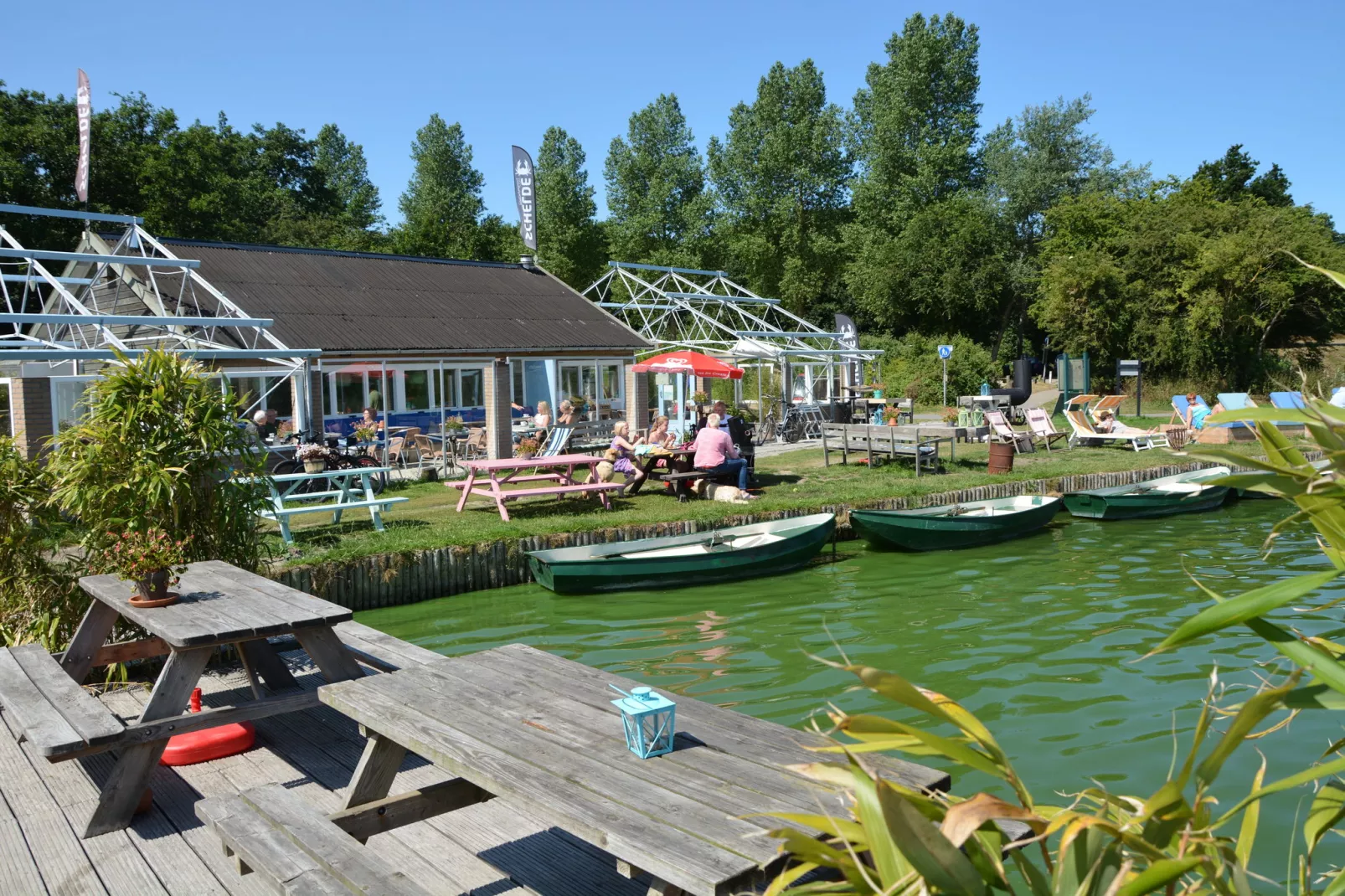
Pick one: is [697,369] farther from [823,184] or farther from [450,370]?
[823,184]

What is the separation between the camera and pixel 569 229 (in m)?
51.1

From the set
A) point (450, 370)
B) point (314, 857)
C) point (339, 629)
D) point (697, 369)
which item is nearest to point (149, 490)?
point (339, 629)

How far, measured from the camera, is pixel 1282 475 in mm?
1629

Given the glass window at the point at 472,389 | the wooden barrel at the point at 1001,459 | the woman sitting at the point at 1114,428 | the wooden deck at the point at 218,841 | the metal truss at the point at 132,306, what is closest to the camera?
the wooden deck at the point at 218,841

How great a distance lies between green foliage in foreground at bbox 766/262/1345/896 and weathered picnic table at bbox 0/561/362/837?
384 cm

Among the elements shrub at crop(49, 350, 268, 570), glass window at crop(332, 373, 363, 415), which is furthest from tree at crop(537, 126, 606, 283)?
shrub at crop(49, 350, 268, 570)

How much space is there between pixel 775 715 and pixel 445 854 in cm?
395

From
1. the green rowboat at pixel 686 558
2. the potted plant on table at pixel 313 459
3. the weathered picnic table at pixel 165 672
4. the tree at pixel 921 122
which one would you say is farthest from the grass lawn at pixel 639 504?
the tree at pixel 921 122

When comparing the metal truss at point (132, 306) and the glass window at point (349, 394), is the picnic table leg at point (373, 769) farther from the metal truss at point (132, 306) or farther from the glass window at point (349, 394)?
the glass window at point (349, 394)

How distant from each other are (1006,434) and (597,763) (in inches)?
783

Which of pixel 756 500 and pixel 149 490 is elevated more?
pixel 149 490

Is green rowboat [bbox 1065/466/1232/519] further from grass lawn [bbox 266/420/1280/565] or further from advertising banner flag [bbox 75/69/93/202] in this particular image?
advertising banner flag [bbox 75/69/93/202]

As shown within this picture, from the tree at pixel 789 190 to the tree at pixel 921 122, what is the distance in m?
2.26

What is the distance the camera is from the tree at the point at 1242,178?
50969 millimetres
